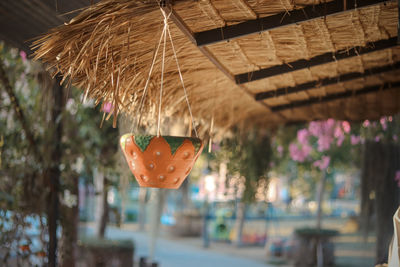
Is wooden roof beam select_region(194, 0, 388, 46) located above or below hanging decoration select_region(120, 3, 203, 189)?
above

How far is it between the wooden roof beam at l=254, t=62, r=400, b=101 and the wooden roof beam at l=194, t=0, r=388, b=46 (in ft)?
4.70

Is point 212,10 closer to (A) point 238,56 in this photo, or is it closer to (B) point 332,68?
(A) point 238,56

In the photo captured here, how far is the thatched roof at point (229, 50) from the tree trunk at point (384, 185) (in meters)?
1.23

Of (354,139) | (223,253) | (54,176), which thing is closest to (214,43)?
(54,176)

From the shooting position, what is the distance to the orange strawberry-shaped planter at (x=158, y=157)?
1701mm

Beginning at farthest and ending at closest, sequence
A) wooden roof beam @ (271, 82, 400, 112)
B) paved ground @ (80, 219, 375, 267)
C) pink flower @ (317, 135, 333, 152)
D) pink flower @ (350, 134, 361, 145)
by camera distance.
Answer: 1. paved ground @ (80, 219, 375, 267)
2. pink flower @ (317, 135, 333, 152)
3. pink flower @ (350, 134, 361, 145)
4. wooden roof beam @ (271, 82, 400, 112)

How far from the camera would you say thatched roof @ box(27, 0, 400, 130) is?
1.76m

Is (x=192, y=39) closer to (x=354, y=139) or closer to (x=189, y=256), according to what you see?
(x=354, y=139)

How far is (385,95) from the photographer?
401 centimetres

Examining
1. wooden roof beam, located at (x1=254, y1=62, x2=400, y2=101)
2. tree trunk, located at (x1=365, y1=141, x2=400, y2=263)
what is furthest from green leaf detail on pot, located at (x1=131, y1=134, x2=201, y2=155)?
tree trunk, located at (x1=365, y1=141, x2=400, y2=263)

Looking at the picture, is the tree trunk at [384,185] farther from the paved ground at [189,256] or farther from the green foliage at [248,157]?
the paved ground at [189,256]

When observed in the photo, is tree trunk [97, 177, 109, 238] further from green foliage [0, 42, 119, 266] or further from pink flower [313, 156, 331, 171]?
pink flower [313, 156, 331, 171]

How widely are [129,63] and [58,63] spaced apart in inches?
14.6

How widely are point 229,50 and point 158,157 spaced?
0.97 meters
